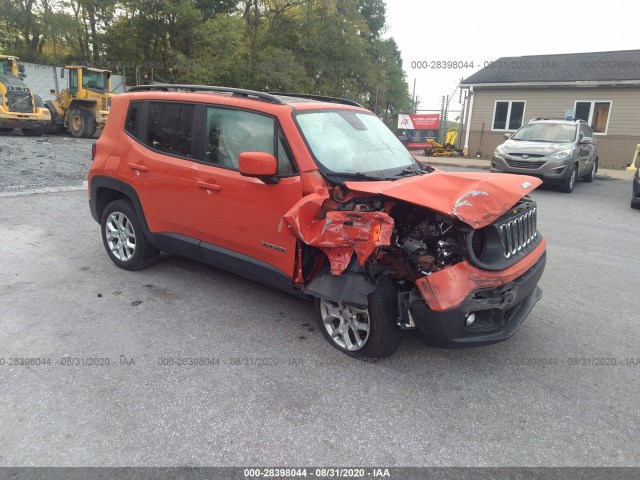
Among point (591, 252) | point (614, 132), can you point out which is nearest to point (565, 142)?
point (591, 252)

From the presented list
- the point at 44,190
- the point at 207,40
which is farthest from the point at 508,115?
the point at 44,190

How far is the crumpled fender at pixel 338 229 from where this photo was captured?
2.99 meters

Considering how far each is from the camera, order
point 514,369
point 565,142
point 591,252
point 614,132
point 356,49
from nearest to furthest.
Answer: point 514,369, point 591,252, point 565,142, point 614,132, point 356,49

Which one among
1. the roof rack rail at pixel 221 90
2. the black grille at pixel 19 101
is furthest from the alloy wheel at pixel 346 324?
the black grille at pixel 19 101

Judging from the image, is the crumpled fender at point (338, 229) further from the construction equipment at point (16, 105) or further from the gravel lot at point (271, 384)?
the construction equipment at point (16, 105)

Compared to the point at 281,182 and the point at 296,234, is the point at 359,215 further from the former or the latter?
the point at 281,182

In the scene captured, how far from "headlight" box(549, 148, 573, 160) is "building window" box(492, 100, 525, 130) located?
9759 millimetres

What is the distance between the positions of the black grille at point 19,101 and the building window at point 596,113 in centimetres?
2137

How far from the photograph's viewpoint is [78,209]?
766 centimetres

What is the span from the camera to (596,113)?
18906mm

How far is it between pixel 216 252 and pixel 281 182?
1.02 meters

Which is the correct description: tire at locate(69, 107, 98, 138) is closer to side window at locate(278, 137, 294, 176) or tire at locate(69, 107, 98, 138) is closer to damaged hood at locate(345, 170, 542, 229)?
side window at locate(278, 137, 294, 176)

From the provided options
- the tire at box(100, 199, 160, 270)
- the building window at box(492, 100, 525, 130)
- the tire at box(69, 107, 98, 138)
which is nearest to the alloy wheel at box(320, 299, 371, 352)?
the tire at box(100, 199, 160, 270)

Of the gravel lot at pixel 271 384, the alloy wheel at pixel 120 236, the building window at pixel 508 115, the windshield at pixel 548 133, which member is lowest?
the gravel lot at pixel 271 384
